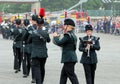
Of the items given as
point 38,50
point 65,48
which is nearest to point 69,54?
point 65,48

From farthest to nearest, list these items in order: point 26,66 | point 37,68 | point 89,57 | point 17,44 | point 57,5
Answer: point 57,5 < point 17,44 < point 26,66 < point 37,68 < point 89,57

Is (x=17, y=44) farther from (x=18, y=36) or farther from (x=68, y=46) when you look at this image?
(x=68, y=46)

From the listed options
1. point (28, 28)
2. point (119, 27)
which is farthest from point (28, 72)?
point (119, 27)

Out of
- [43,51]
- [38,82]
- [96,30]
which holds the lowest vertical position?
[96,30]

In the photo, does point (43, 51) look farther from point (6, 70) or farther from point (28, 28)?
point (6, 70)

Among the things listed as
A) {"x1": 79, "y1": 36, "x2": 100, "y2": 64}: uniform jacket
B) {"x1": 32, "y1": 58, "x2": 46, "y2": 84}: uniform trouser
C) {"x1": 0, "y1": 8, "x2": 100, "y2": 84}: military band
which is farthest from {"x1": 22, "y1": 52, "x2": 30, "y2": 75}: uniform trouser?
{"x1": 79, "y1": 36, "x2": 100, "y2": 64}: uniform jacket

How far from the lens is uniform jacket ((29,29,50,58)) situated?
11164 mm

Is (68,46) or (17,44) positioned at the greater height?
(68,46)

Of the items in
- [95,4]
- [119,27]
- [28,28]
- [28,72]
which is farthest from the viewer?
[95,4]

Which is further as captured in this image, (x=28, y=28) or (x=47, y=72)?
(x=47, y=72)

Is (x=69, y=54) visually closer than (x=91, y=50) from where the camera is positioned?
Yes

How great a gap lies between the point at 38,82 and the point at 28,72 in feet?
8.86

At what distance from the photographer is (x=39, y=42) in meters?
11.3

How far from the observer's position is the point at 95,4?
98.2 meters
